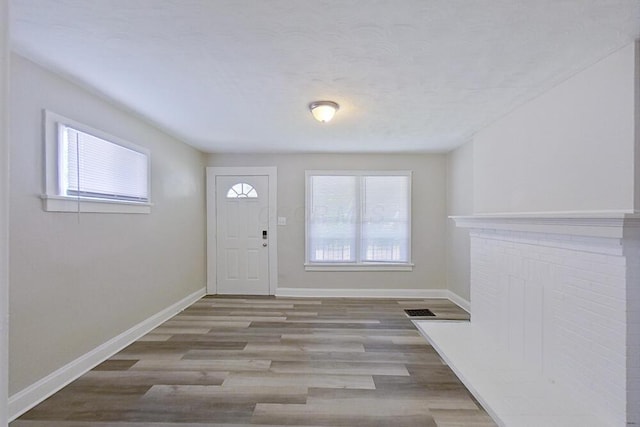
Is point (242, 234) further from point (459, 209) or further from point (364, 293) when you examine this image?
point (459, 209)

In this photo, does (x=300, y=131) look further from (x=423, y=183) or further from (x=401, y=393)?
(x=401, y=393)

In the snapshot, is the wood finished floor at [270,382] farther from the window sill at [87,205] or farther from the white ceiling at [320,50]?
the white ceiling at [320,50]

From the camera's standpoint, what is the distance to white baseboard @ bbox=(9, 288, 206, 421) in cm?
213

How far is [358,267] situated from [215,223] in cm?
240

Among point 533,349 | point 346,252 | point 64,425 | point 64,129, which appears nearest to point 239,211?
point 346,252

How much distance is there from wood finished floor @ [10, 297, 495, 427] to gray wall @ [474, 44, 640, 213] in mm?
1595

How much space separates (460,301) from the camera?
15.3ft

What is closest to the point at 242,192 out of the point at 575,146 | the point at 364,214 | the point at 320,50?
the point at 364,214

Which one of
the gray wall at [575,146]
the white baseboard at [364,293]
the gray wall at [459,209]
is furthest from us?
the white baseboard at [364,293]

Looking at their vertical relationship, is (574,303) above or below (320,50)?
below

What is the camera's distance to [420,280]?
519 cm

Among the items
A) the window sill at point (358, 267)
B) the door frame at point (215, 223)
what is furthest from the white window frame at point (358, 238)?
the door frame at point (215, 223)

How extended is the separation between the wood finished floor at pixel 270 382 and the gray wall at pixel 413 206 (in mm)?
1307

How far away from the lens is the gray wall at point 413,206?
5184 millimetres
